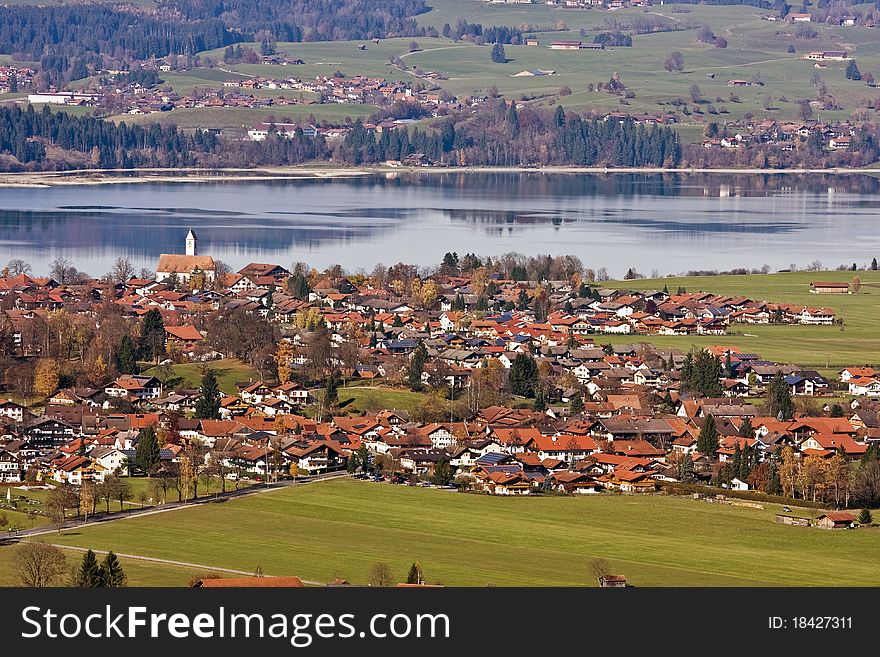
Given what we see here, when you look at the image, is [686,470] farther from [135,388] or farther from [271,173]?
[271,173]

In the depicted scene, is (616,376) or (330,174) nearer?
(616,376)

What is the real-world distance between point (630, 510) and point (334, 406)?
7.87m

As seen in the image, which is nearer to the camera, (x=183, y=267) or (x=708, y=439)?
(x=708, y=439)

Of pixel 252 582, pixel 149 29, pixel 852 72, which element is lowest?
pixel 252 582

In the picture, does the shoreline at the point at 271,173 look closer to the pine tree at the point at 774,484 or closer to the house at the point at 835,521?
the pine tree at the point at 774,484

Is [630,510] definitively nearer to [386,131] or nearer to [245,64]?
[386,131]

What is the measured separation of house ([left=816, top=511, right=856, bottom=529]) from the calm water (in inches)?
1145

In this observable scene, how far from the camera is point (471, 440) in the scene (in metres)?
26.8

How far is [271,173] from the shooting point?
3888 inches

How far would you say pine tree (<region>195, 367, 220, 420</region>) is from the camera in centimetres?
2775

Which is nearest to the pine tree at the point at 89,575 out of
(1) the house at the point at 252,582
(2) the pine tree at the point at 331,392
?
(1) the house at the point at 252,582

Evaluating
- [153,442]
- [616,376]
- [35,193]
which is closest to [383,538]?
[153,442]

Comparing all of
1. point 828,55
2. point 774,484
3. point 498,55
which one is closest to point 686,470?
point 774,484

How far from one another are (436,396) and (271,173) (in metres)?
70.2
